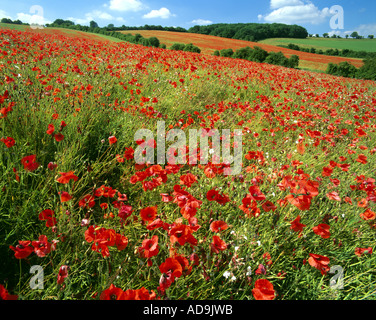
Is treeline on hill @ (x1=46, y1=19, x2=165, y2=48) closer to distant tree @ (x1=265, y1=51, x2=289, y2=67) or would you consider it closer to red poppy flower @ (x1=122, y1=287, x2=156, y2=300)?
distant tree @ (x1=265, y1=51, x2=289, y2=67)

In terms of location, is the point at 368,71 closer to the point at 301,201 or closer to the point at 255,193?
the point at 301,201

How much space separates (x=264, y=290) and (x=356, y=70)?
→ 29.3 m

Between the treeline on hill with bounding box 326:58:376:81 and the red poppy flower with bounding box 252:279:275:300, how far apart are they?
90.6 feet

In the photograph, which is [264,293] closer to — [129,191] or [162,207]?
[162,207]

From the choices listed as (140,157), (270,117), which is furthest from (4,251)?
(270,117)

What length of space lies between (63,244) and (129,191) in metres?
0.91

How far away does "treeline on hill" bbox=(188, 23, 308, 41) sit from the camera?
62.6m

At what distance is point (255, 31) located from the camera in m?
64.9

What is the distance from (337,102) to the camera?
7066mm

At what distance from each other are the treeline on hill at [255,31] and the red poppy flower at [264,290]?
68.3 metres

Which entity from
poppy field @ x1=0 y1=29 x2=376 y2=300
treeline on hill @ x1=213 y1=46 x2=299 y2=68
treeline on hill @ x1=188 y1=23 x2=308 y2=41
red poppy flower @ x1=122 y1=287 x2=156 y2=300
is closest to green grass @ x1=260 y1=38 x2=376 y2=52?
treeline on hill @ x1=188 y1=23 x2=308 y2=41

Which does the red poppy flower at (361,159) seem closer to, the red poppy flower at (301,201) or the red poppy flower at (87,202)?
the red poppy flower at (301,201)

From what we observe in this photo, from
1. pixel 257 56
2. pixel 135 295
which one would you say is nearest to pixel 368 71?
pixel 257 56

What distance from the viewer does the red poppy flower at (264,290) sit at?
1023 millimetres
